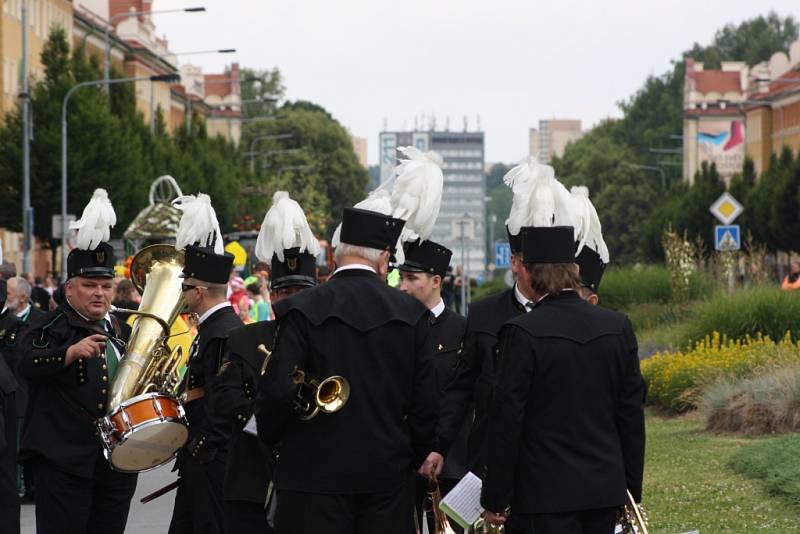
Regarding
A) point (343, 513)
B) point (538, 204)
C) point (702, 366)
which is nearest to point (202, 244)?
point (538, 204)

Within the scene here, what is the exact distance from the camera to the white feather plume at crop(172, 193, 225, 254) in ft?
31.8

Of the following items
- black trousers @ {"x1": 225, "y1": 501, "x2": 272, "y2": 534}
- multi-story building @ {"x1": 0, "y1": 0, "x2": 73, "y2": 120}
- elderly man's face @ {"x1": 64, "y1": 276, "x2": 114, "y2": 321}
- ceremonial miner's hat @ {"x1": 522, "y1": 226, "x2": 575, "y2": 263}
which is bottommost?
black trousers @ {"x1": 225, "y1": 501, "x2": 272, "y2": 534}

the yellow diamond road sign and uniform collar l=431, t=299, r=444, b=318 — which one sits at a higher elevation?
the yellow diamond road sign

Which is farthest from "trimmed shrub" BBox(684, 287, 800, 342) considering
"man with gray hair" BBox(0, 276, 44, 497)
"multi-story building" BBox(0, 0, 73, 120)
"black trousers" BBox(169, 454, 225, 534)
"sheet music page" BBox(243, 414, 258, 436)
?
"multi-story building" BBox(0, 0, 73, 120)

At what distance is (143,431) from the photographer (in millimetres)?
8633

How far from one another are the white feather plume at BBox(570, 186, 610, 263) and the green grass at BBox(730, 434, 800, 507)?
4.20m

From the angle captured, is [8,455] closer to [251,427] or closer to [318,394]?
[251,427]

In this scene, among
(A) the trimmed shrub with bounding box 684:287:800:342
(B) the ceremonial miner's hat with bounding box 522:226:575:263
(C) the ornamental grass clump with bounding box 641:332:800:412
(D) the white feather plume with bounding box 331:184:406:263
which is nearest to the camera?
(B) the ceremonial miner's hat with bounding box 522:226:575:263

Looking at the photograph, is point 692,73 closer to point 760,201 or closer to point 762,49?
point 762,49

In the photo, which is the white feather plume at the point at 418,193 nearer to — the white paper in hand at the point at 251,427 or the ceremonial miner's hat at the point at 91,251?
the white paper in hand at the point at 251,427

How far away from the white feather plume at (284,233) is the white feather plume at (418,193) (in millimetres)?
1000

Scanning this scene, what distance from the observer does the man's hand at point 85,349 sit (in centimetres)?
913

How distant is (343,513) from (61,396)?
2.84 m

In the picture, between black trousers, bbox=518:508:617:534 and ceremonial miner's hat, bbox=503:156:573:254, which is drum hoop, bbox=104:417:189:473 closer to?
ceremonial miner's hat, bbox=503:156:573:254
